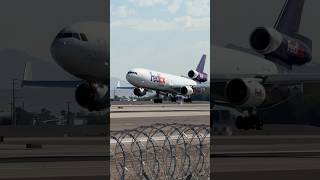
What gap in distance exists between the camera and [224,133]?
109 ft

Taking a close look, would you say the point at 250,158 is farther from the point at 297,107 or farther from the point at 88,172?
the point at 297,107

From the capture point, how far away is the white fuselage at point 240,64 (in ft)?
117

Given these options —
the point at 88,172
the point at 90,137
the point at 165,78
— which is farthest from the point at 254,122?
the point at 165,78

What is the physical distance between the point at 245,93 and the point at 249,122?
3623mm

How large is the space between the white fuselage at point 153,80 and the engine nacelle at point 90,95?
73431mm

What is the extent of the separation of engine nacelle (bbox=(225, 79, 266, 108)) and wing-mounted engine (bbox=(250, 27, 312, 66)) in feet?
7.58

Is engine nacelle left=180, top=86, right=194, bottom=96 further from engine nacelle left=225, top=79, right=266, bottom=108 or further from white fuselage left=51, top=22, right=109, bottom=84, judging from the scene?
white fuselage left=51, top=22, right=109, bottom=84

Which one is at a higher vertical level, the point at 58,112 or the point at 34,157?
the point at 58,112

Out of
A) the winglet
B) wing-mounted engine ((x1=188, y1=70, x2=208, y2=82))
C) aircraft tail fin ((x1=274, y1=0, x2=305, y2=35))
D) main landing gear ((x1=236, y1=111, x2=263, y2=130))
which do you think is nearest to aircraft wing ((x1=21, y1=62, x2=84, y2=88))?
the winglet

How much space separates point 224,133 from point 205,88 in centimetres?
7519

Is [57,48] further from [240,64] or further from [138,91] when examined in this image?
[138,91]

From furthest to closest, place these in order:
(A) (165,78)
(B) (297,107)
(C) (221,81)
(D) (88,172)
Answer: (A) (165,78)
(C) (221,81)
(B) (297,107)
(D) (88,172)

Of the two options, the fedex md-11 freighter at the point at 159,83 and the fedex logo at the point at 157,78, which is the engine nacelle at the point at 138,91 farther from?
the fedex logo at the point at 157,78

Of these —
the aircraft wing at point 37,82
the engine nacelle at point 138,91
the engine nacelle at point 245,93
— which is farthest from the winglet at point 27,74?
the engine nacelle at point 138,91
